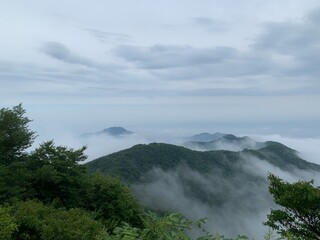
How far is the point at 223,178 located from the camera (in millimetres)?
149125

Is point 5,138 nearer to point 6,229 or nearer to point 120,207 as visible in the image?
point 120,207

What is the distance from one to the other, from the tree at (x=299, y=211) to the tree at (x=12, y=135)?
21725mm

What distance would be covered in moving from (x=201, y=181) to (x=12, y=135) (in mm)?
115700

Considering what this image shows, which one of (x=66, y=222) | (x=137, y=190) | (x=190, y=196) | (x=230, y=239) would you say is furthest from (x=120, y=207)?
(x=190, y=196)

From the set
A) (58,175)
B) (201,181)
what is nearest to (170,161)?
(201,181)

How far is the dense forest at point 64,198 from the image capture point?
18000 mm

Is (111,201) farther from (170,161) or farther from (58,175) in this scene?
Result: (170,161)

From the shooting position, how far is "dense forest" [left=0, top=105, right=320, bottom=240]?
709 inches

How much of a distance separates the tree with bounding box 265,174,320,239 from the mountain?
8297 cm

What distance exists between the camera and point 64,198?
95.1 feet

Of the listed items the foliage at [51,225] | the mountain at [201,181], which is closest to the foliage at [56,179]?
the foliage at [51,225]

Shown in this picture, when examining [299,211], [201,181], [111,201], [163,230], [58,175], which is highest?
[163,230]

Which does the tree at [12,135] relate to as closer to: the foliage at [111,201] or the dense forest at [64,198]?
the dense forest at [64,198]

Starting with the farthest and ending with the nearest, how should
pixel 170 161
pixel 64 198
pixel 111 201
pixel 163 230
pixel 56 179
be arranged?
pixel 170 161 → pixel 111 201 → pixel 64 198 → pixel 56 179 → pixel 163 230
